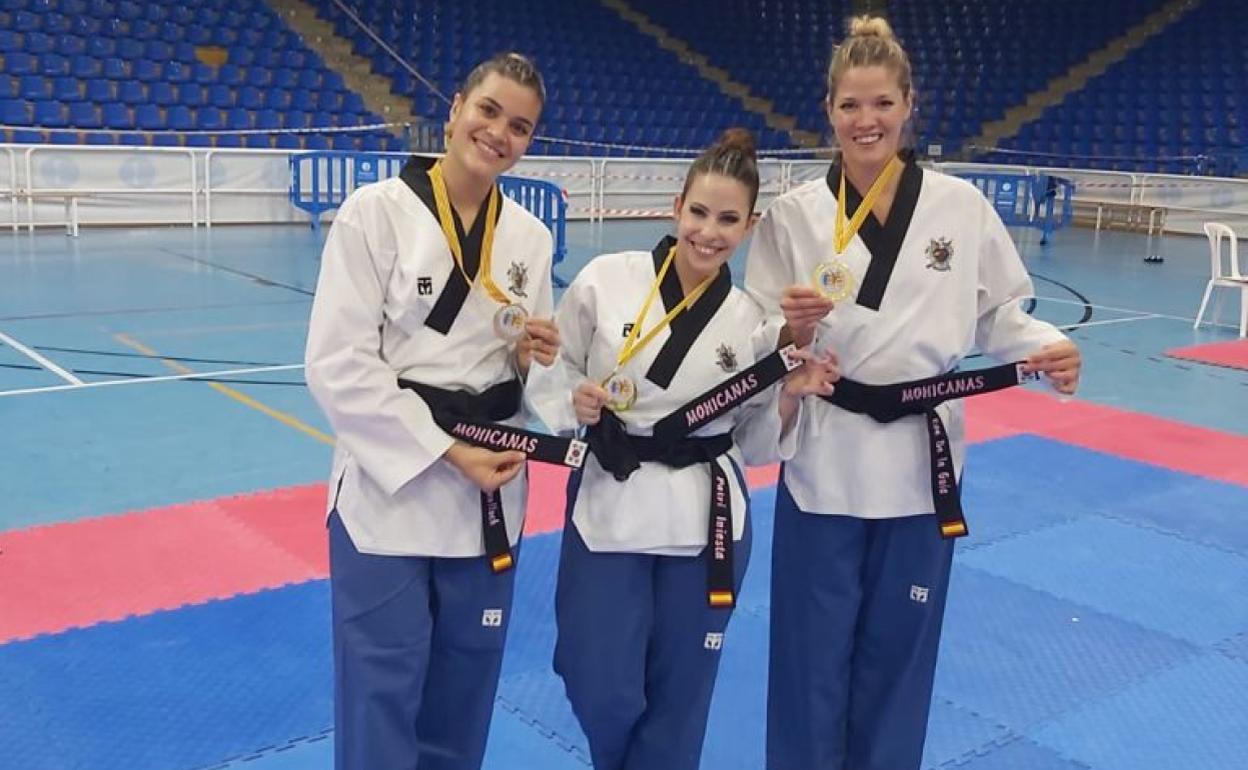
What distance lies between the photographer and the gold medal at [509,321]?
2201 millimetres

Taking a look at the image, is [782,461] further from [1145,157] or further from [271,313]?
[1145,157]

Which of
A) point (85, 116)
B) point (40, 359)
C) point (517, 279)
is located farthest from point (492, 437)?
point (85, 116)

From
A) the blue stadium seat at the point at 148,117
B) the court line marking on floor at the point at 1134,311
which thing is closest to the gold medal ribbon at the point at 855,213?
the court line marking on floor at the point at 1134,311

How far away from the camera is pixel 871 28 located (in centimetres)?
243

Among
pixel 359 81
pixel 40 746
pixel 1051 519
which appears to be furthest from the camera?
pixel 359 81

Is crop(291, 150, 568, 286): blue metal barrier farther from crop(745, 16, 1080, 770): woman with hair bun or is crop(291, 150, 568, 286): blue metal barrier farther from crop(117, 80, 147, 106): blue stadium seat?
crop(745, 16, 1080, 770): woman with hair bun

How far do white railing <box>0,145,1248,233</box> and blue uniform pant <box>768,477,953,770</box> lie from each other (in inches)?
473

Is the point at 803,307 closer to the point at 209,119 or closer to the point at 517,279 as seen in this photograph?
the point at 517,279

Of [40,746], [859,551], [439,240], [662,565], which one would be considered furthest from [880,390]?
[40,746]

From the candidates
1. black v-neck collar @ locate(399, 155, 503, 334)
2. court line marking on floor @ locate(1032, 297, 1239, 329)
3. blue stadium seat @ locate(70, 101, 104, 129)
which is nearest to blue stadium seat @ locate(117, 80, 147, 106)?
blue stadium seat @ locate(70, 101, 104, 129)

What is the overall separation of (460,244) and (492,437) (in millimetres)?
393

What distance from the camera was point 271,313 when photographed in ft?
28.4

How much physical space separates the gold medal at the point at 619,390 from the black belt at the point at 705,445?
32mm

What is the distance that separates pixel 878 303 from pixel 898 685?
904 mm
